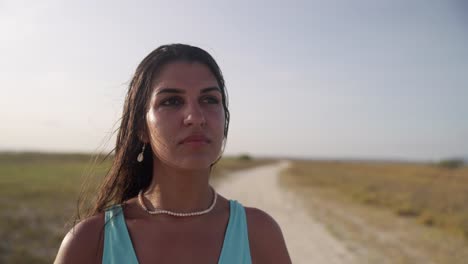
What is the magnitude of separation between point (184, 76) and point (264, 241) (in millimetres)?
863

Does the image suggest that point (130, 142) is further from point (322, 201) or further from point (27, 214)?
point (322, 201)

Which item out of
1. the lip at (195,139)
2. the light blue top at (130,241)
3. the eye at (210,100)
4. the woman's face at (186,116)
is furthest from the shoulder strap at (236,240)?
the eye at (210,100)

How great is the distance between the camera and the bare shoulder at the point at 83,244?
1483 millimetres

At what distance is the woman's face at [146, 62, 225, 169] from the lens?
1592 millimetres

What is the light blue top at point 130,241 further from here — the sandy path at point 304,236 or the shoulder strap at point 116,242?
the sandy path at point 304,236

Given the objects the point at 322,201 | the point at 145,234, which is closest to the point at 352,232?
the point at 322,201

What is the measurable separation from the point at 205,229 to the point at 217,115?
0.54 m

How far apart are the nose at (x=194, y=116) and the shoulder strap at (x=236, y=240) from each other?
0.48 m

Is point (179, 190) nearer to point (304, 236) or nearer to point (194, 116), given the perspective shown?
point (194, 116)

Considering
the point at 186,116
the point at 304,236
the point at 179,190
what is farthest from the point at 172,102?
the point at 304,236

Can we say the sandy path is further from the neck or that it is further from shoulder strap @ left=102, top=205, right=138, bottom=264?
shoulder strap @ left=102, top=205, right=138, bottom=264

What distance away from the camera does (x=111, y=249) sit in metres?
1.52

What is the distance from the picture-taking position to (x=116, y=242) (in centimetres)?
154

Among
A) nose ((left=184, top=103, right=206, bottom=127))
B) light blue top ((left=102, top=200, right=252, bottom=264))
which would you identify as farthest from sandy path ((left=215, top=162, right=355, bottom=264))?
nose ((left=184, top=103, right=206, bottom=127))
